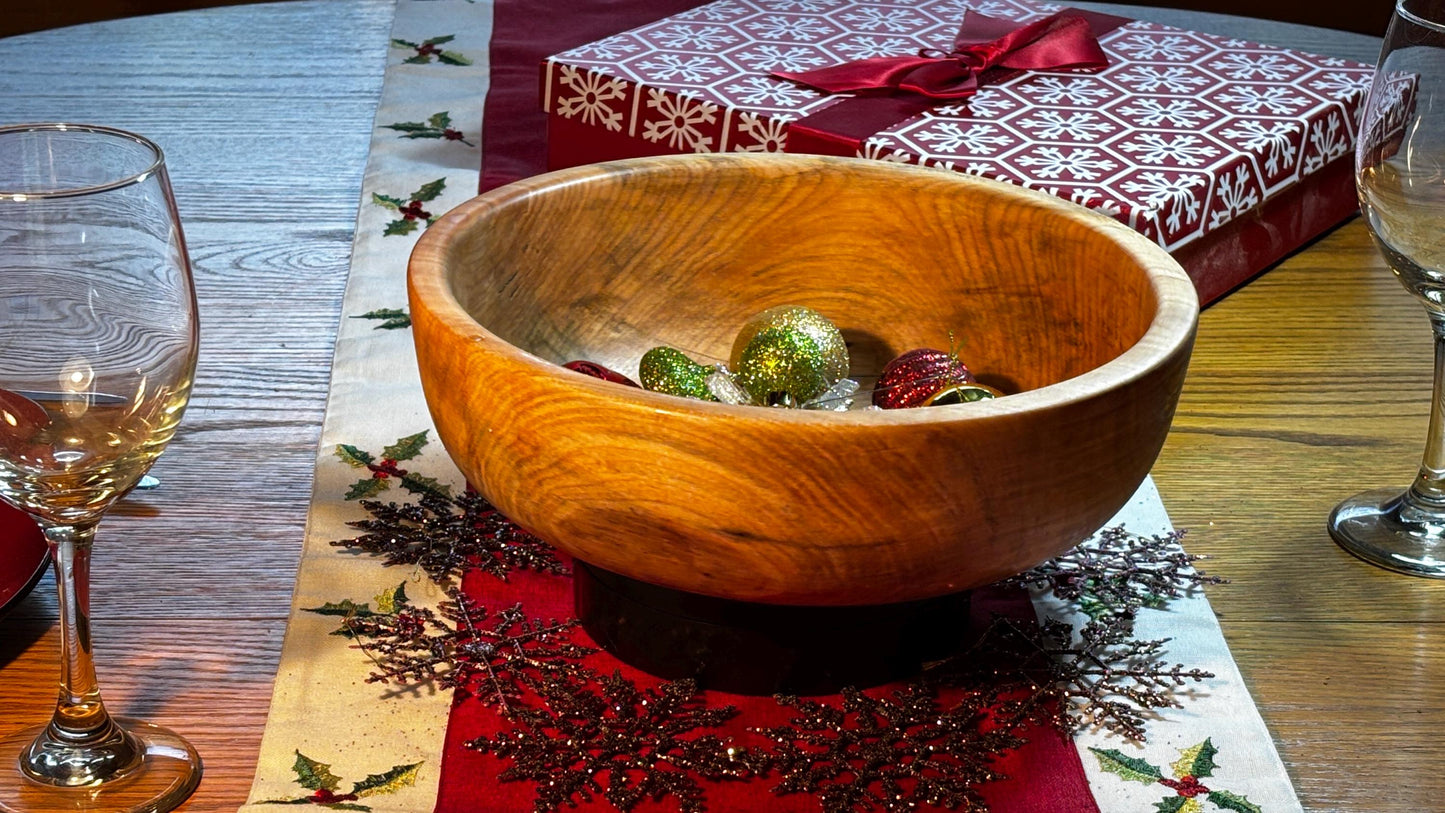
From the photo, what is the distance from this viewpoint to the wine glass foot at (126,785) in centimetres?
47

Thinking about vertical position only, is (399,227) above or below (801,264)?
below

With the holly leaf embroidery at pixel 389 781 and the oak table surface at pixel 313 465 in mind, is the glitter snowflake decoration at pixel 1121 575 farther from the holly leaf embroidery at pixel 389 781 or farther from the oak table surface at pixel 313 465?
the holly leaf embroidery at pixel 389 781

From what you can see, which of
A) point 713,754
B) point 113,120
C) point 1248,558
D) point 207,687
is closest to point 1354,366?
point 1248,558

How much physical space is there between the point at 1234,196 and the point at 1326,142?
154mm

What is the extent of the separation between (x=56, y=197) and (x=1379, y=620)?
21.6 inches

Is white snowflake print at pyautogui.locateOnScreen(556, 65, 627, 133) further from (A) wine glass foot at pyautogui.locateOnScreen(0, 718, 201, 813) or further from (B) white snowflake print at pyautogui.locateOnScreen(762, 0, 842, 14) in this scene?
(A) wine glass foot at pyautogui.locateOnScreen(0, 718, 201, 813)

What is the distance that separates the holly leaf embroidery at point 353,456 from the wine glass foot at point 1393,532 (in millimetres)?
469

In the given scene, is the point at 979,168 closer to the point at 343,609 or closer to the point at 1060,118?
the point at 1060,118

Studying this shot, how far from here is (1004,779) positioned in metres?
0.51

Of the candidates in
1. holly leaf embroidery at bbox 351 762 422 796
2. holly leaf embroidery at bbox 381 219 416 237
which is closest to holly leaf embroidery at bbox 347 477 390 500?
holly leaf embroidery at bbox 351 762 422 796

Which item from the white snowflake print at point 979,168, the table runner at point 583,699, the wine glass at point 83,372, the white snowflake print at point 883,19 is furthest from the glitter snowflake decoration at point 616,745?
the white snowflake print at point 883,19

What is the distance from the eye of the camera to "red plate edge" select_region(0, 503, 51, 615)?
1.82ft

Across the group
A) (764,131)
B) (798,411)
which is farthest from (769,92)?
(798,411)

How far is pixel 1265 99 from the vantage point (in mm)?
1049
